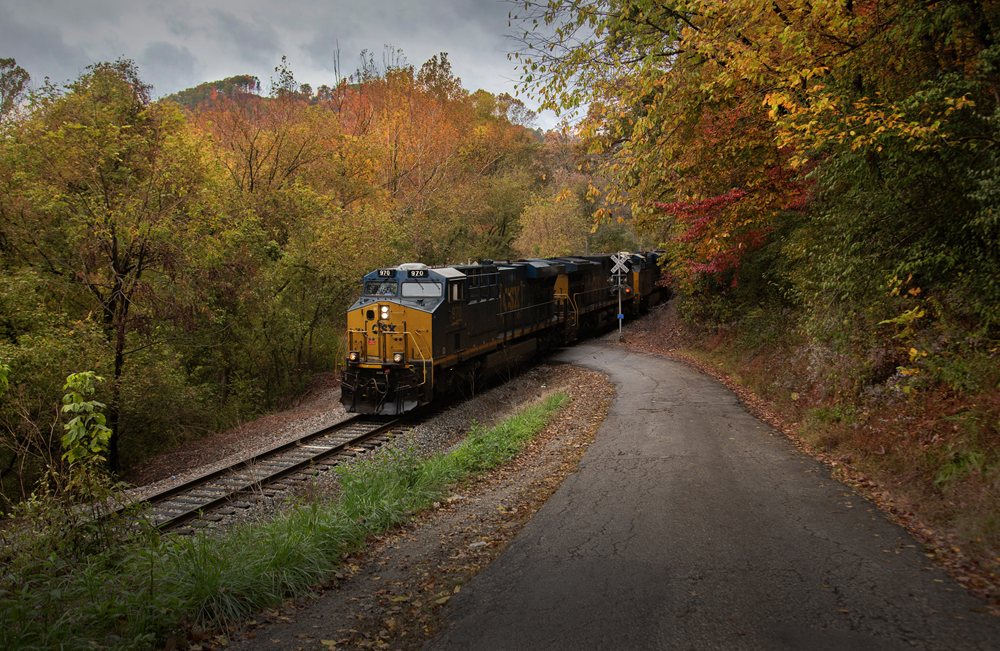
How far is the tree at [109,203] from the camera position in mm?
14680

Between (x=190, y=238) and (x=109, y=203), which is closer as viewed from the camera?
(x=109, y=203)

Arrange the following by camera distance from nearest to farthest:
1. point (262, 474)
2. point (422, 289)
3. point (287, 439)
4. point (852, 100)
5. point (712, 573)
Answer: point (712, 573), point (852, 100), point (262, 474), point (287, 439), point (422, 289)

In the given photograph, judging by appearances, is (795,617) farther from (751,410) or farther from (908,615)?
(751,410)

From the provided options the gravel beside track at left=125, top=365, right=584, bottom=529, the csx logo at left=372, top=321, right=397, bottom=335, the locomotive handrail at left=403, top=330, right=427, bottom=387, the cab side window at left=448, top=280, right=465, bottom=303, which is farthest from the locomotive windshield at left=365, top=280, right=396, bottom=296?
the gravel beside track at left=125, top=365, right=584, bottom=529

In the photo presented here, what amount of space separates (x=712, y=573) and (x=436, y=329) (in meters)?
9.76

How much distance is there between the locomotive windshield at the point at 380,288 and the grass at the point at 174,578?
7.80 metres

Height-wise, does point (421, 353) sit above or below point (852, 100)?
below

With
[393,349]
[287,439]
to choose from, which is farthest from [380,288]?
[287,439]

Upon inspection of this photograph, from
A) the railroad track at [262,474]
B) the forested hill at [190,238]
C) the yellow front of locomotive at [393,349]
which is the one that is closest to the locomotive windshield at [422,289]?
the yellow front of locomotive at [393,349]

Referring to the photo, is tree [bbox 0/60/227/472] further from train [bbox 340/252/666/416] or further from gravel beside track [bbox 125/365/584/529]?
train [bbox 340/252/666/416]

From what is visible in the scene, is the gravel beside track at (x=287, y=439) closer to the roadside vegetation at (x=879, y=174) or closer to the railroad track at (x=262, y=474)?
the railroad track at (x=262, y=474)

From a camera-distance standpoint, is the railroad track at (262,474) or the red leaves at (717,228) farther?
the red leaves at (717,228)

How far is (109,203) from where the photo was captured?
15.1 metres

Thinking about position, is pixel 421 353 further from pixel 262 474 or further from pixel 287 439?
pixel 262 474
